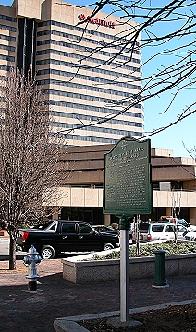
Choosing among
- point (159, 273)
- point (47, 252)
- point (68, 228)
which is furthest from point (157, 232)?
point (159, 273)

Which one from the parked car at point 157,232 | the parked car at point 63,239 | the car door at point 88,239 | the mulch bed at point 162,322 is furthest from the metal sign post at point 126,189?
the parked car at point 157,232

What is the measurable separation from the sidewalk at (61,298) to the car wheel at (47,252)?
5.21 metres

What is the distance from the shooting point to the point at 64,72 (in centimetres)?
10438

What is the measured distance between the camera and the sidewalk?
307 inches

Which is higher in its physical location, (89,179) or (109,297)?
(89,179)

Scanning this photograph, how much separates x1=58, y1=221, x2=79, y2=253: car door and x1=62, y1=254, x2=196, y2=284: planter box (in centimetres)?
598

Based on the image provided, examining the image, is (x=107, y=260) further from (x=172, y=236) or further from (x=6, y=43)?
(x=6, y=43)

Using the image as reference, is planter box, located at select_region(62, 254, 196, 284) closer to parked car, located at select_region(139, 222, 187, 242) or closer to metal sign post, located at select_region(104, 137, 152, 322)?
metal sign post, located at select_region(104, 137, 152, 322)

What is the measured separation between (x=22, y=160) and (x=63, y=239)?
6193 millimetres

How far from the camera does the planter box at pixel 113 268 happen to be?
1192 centimetres

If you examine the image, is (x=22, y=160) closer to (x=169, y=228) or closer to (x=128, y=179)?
(x=128, y=179)

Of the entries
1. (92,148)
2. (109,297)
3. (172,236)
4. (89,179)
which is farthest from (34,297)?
(92,148)

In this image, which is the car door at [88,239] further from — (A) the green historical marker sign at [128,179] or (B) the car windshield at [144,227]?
(A) the green historical marker sign at [128,179]

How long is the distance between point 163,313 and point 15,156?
8.42 m
